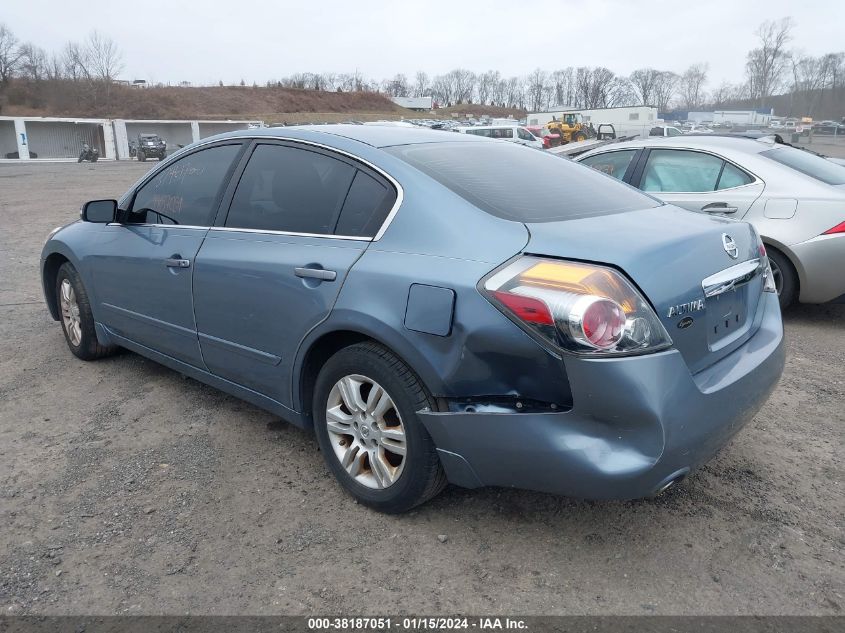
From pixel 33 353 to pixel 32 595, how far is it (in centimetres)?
318

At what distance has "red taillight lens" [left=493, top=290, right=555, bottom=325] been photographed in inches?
89.8

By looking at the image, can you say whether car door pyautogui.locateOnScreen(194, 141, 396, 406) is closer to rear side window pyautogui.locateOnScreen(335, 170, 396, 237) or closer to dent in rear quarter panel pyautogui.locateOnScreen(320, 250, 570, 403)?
rear side window pyautogui.locateOnScreen(335, 170, 396, 237)

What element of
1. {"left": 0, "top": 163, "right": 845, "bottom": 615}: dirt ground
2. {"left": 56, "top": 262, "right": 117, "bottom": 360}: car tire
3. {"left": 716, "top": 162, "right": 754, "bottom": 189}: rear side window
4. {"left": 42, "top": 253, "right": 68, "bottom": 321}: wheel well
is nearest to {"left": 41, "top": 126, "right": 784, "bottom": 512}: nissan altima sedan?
{"left": 0, "top": 163, "right": 845, "bottom": 615}: dirt ground

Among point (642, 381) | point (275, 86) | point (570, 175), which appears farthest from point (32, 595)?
point (275, 86)

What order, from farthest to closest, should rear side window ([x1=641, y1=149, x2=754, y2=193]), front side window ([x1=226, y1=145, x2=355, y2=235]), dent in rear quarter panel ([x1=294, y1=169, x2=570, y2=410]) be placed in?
rear side window ([x1=641, y1=149, x2=754, y2=193])
front side window ([x1=226, y1=145, x2=355, y2=235])
dent in rear quarter panel ([x1=294, y1=169, x2=570, y2=410])

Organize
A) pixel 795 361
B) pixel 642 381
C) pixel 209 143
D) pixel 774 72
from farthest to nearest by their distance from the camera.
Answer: pixel 774 72 → pixel 795 361 → pixel 209 143 → pixel 642 381

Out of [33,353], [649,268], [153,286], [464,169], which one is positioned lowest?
[33,353]

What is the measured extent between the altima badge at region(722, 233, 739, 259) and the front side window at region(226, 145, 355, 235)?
1.59 meters

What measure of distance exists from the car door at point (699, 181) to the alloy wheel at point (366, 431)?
153 inches

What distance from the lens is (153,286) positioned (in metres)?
3.93

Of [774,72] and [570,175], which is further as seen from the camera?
[774,72]

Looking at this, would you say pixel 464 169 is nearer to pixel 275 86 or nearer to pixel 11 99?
pixel 11 99

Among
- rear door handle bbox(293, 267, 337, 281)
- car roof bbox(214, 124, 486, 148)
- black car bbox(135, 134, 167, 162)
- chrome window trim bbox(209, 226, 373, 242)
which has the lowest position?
black car bbox(135, 134, 167, 162)

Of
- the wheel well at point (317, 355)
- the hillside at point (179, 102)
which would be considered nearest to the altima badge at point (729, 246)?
the wheel well at point (317, 355)
